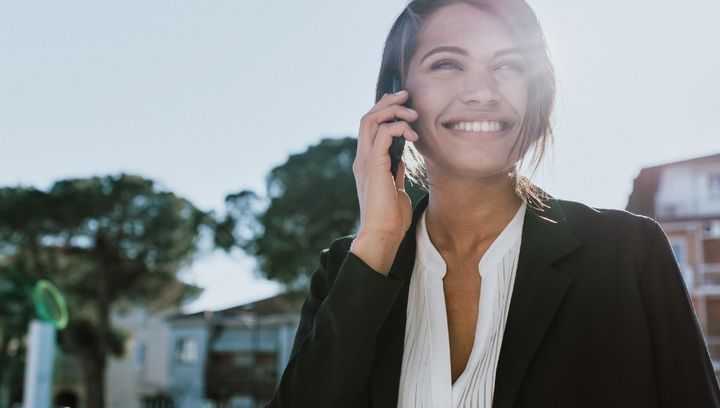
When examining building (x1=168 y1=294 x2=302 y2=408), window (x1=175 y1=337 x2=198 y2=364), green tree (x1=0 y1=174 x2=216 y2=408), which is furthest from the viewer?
window (x1=175 y1=337 x2=198 y2=364)

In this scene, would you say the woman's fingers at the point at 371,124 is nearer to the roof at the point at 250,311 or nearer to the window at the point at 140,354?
the roof at the point at 250,311

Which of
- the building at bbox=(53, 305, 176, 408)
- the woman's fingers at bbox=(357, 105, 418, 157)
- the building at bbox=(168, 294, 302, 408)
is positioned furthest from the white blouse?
the building at bbox=(53, 305, 176, 408)

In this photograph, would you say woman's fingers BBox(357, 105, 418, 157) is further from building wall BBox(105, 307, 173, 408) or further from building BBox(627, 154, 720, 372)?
building wall BBox(105, 307, 173, 408)

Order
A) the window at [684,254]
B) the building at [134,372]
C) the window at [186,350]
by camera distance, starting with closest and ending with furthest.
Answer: the window at [684,254] < the window at [186,350] < the building at [134,372]

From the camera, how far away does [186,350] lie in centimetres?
4412

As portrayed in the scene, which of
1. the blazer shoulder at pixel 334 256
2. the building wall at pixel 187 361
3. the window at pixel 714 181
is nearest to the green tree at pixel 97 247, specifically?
the building wall at pixel 187 361

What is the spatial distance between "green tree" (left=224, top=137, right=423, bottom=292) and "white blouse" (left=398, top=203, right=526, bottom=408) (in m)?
28.4

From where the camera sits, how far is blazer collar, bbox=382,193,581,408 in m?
1.18

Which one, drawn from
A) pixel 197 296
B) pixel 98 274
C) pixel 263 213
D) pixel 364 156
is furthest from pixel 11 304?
pixel 364 156

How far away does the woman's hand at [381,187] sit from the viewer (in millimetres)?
1344

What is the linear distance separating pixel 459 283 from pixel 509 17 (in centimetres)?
46

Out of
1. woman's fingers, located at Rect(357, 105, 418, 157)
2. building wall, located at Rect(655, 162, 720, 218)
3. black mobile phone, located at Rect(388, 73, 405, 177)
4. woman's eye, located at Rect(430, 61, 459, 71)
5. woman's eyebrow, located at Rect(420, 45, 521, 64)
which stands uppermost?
building wall, located at Rect(655, 162, 720, 218)

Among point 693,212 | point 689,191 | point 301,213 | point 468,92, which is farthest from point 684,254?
point 468,92

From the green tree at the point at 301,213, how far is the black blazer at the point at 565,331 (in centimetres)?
2847
